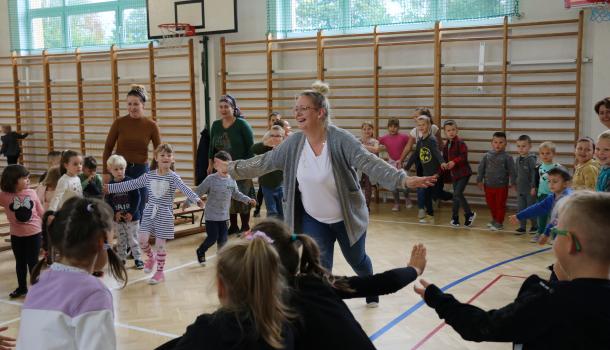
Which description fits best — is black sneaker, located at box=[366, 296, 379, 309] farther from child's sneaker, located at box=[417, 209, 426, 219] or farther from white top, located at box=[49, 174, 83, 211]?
child's sneaker, located at box=[417, 209, 426, 219]

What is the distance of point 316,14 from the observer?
10.9m

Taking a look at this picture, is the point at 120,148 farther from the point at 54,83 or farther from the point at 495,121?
the point at 54,83

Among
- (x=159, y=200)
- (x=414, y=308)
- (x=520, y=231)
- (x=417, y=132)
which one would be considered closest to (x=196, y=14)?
(x=417, y=132)

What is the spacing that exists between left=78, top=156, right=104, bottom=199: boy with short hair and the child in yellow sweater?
465 cm

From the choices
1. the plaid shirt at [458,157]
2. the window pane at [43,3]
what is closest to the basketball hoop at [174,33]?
the window pane at [43,3]

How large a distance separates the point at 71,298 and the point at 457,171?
7212 millimetres

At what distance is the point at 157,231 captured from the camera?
5621 millimetres

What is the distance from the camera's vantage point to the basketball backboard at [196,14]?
11.1 metres

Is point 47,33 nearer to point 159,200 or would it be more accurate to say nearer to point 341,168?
point 159,200

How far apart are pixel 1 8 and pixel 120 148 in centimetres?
1052

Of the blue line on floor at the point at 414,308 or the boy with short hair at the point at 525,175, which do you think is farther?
the boy with short hair at the point at 525,175

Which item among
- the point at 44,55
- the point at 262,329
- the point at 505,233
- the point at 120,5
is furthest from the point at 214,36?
the point at 262,329

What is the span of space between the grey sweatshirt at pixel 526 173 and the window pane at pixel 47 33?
10.7 m

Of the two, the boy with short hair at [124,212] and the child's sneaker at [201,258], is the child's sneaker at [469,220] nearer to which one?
the child's sneaker at [201,258]
